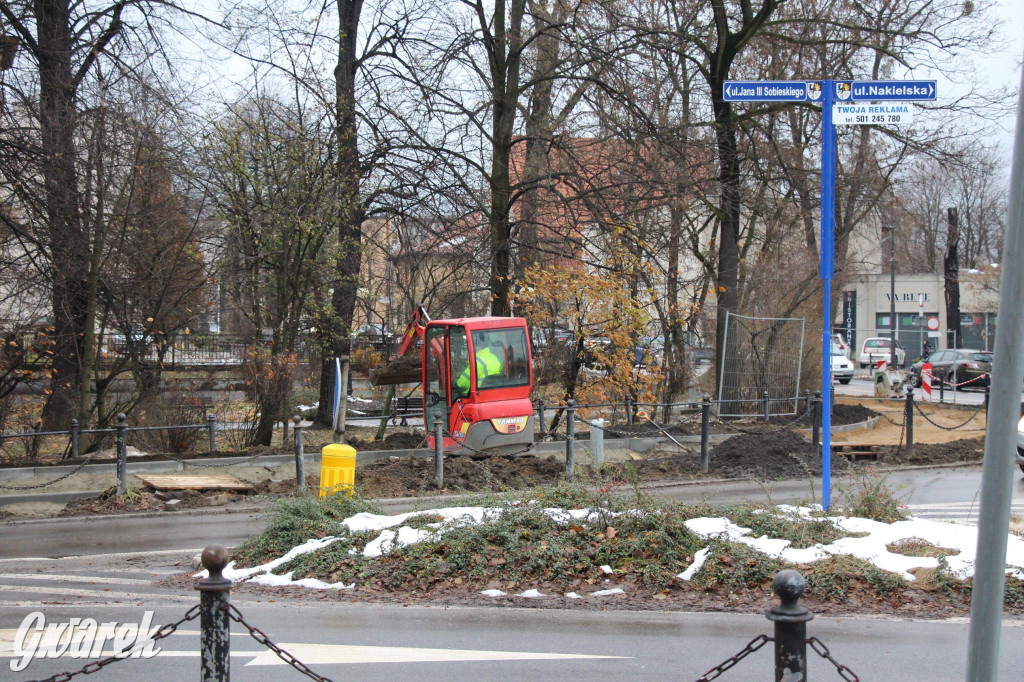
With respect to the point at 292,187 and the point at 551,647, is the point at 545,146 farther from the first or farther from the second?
the point at 551,647

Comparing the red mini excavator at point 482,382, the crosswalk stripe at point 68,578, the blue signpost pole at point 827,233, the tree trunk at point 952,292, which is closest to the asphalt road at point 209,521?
the blue signpost pole at point 827,233

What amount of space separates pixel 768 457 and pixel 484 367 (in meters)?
5.56

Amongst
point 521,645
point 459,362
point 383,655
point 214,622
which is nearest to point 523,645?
point 521,645

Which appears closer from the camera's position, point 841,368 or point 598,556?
point 598,556

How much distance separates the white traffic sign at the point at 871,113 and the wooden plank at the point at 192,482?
1043 centimetres

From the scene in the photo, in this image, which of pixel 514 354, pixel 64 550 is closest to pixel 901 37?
pixel 514 354

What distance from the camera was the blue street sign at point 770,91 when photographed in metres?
9.02

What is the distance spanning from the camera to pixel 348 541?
869 centimetres

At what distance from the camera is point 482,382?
1631cm

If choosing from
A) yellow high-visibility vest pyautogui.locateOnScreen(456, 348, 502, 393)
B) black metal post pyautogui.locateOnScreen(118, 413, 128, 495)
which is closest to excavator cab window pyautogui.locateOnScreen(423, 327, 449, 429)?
yellow high-visibility vest pyautogui.locateOnScreen(456, 348, 502, 393)

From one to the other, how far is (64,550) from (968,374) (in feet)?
124

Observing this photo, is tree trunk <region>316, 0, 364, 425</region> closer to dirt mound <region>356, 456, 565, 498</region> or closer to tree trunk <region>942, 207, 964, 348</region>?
dirt mound <region>356, 456, 565, 498</region>
